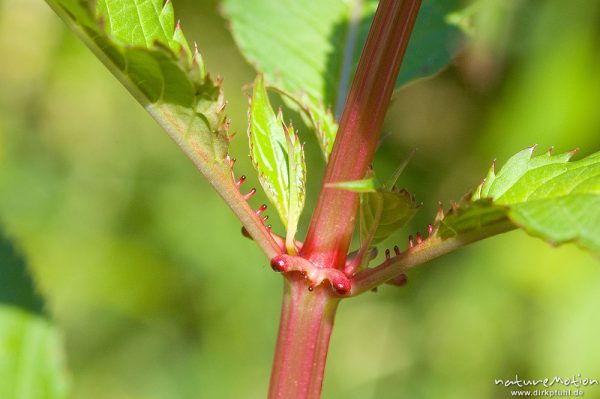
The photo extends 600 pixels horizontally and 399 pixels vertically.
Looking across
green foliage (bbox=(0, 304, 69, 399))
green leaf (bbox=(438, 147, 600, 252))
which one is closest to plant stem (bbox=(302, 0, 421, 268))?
green leaf (bbox=(438, 147, 600, 252))

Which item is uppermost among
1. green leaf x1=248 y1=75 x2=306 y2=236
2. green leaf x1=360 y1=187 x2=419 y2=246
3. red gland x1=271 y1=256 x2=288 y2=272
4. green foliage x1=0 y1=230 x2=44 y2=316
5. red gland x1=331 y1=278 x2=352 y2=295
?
green foliage x1=0 y1=230 x2=44 y2=316

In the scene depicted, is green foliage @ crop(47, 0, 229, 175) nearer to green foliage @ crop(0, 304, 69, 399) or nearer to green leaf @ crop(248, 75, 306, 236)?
green leaf @ crop(248, 75, 306, 236)

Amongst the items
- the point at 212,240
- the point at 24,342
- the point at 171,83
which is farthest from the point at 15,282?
the point at 212,240

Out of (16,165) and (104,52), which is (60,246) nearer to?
(16,165)

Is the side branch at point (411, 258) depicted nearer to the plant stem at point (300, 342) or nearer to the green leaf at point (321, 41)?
the plant stem at point (300, 342)

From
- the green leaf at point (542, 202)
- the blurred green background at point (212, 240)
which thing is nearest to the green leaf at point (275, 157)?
the green leaf at point (542, 202)

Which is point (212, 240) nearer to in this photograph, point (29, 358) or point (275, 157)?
point (29, 358)

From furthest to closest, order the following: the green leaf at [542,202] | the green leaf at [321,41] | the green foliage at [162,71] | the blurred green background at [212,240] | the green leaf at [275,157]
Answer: the blurred green background at [212,240], the green leaf at [321,41], the green leaf at [275,157], the green foliage at [162,71], the green leaf at [542,202]
